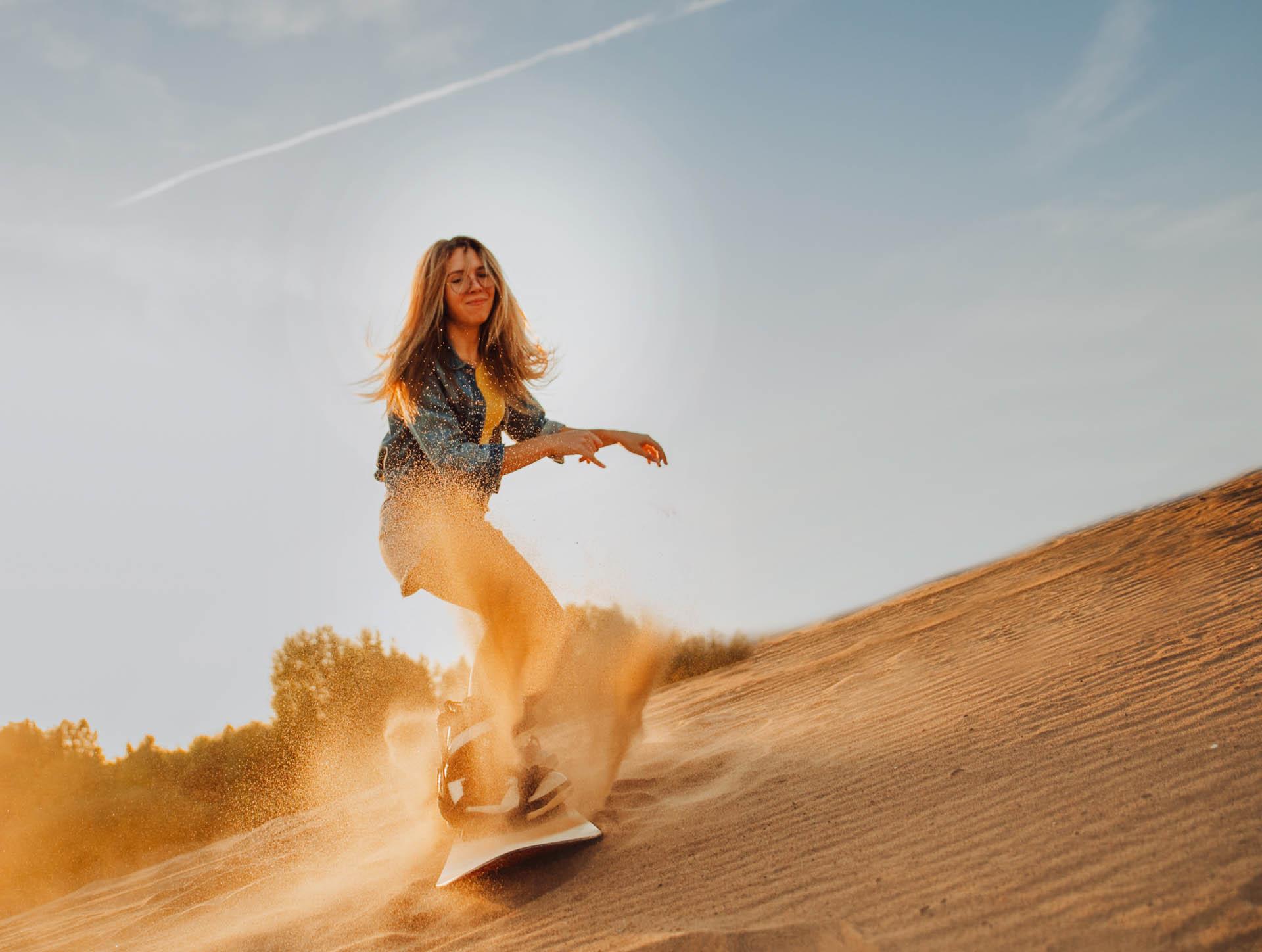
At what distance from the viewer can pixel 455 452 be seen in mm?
3387

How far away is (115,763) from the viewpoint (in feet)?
35.3

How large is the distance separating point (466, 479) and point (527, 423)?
0.78m

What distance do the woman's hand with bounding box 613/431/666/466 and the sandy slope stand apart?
154 cm

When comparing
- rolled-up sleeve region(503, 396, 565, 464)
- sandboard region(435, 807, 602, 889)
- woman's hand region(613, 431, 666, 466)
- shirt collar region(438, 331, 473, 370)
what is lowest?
sandboard region(435, 807, 602, 889)

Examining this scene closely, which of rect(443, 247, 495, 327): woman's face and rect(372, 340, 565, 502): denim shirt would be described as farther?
rect(443, 247, 495, 327): woman's face

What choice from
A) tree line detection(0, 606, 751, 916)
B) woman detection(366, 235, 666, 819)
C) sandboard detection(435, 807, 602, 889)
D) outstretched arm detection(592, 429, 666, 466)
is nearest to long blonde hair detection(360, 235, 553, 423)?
woman detection(366, 235, 666, 819)

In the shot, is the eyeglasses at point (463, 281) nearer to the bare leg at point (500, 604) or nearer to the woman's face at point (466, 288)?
the woman's face at point (466, 288)

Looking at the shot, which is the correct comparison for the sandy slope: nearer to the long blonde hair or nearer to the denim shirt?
the denim shirt

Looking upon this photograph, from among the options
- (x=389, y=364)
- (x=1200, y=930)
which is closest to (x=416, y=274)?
(x=389, y=364)

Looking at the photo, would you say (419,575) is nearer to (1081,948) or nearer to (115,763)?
(1081,948)

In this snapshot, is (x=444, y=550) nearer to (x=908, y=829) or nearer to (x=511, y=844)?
(x=511, y=844)

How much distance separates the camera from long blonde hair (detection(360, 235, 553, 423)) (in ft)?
11.9

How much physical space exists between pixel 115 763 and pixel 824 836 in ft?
36.7

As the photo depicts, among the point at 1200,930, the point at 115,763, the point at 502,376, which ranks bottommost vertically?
the point at 1200,930
